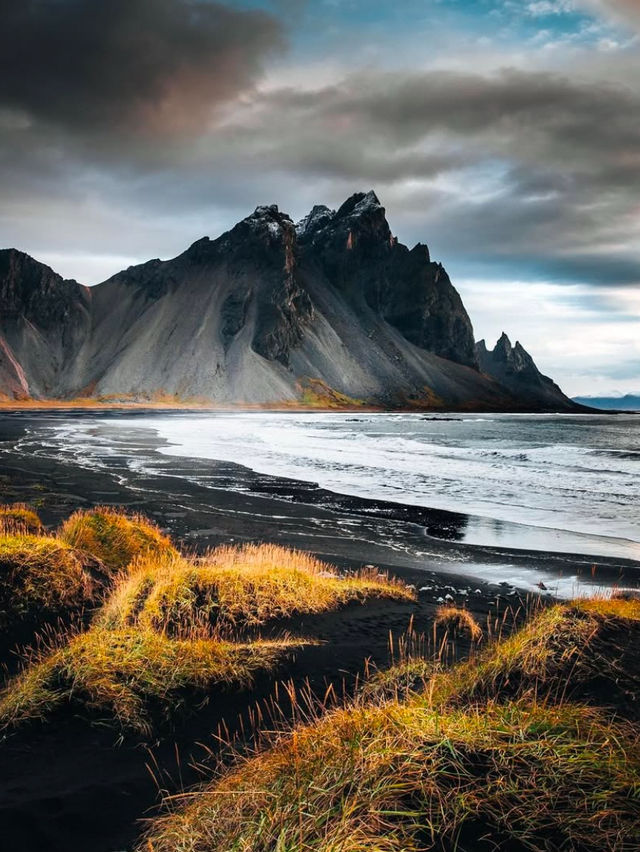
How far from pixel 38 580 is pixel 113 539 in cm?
305

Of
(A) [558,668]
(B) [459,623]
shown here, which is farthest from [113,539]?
(A) [558,668]

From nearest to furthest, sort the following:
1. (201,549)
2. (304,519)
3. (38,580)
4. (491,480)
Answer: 1. (38,580)
2. (201,549)
3. (304,519)
4. (491,480)

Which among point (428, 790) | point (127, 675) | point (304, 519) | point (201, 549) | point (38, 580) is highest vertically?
point (428, 790)

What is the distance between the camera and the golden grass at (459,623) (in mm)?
8547

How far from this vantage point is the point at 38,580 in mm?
8414

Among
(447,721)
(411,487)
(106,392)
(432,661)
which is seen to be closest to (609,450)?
(411,487)

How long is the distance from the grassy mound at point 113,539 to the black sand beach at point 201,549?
261cm

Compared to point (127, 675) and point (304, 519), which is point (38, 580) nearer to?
point (127, 675)

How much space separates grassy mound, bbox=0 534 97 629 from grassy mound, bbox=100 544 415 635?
680mm

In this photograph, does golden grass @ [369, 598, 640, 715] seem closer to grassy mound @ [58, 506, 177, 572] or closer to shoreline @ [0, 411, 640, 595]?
shoreline @ [0, 411, 640, 595]

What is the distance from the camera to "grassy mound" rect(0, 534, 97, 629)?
8.01 m

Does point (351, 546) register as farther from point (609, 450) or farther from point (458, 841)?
point (609, 450)

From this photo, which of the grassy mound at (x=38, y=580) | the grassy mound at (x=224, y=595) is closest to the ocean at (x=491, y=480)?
the grassy mound at (x=224, y=595)

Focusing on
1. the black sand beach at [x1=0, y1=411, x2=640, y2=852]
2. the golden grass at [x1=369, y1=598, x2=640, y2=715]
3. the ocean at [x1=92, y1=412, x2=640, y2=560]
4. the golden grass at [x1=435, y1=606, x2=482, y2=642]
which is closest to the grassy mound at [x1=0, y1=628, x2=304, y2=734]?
the black sand beach at [x1=0, y1=411, x2=640, y2=852]
